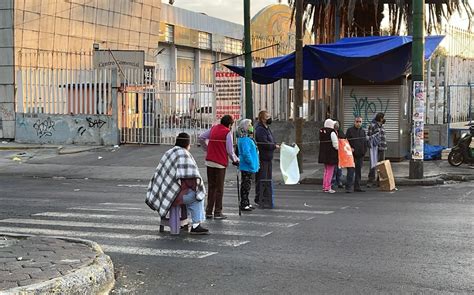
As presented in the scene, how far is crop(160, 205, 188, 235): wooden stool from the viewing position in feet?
29.9

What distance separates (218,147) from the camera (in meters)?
10.6

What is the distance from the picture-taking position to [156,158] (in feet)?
73.5

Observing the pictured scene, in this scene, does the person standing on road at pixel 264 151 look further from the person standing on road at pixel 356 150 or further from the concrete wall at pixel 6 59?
the concrete wall at pixel 6 59

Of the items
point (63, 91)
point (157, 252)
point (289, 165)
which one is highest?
point (63, 91)

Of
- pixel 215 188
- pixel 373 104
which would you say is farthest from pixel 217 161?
pixel 373 104

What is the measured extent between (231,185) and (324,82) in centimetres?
824

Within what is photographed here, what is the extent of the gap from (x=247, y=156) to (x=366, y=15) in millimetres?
15337

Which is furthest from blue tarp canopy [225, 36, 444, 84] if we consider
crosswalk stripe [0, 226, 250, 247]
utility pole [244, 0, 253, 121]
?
crosswalk stripe [0, 226, 250, 247]

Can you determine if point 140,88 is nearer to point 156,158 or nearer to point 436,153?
point 156,158

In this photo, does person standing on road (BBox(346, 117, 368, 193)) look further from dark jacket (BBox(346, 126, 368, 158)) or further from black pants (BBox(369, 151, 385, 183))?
black pants (BBox(369, 151, 385, 183))

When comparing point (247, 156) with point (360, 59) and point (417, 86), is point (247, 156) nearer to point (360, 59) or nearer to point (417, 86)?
point (417, 86)

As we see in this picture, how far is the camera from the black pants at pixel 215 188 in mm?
10609

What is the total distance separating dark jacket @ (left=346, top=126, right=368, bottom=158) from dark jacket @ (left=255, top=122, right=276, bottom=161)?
3.03 metres

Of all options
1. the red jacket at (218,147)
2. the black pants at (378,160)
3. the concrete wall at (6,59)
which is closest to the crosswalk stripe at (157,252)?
the red jacket at (218,147)
